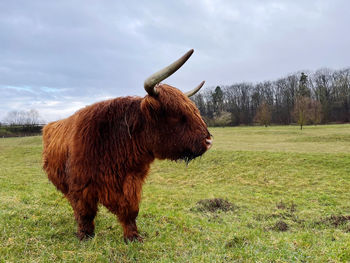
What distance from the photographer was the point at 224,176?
14.2m

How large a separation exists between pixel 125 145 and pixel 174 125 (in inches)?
29.6

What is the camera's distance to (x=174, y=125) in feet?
10.7

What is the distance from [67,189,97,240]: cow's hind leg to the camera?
3436 mm

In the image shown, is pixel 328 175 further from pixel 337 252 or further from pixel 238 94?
pixel 238 94

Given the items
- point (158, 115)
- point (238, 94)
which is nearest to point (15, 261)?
point (158, 115)

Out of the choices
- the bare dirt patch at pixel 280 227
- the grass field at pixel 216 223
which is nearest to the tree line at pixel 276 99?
the grass field at pixel 216 223

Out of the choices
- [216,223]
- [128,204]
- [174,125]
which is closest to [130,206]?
[128,204]

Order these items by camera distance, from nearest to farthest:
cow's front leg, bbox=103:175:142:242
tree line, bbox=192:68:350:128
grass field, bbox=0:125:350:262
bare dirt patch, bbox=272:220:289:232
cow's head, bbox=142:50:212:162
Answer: grass field, bbox=0:125:350:262
cow's head, bbox=142:50:212:162
cow's front leg, bbox=103:175:142:242
bare dirt patch, bbox=272:220:289:232
tree line, bbox=192:68:350:128

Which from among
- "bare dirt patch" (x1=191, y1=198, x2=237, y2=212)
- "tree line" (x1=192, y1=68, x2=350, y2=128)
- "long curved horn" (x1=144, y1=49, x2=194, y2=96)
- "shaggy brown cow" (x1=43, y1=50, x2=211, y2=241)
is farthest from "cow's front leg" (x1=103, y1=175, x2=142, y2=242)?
"tree line" (x1=192, y1=68, x2=350, y2=128)

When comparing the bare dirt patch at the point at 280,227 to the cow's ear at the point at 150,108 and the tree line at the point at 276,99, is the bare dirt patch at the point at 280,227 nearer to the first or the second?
the cow's ear at the point at 150,108

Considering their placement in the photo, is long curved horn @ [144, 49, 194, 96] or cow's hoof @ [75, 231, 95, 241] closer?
long curved horn @ [144, 49, 194, 96]

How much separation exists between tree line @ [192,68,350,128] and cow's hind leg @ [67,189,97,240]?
55083mm

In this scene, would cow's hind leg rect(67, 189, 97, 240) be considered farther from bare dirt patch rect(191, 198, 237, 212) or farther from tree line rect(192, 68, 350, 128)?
tree line rect(192, 68, 350, 128)

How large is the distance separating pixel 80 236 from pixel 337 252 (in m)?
3.49
